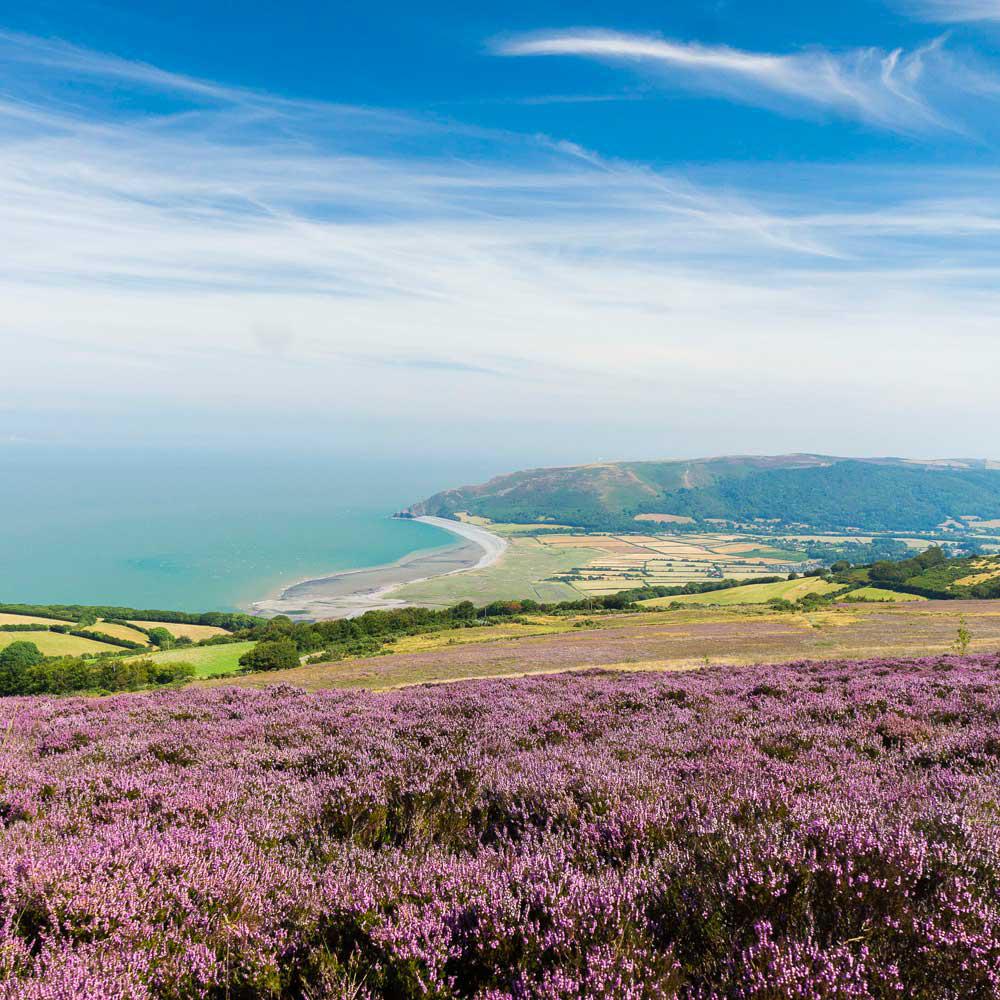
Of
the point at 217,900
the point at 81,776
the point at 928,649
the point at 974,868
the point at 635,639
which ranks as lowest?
the point at 635,639

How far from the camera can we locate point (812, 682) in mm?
12875

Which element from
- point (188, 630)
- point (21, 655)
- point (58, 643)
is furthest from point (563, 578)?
point (21, 655)

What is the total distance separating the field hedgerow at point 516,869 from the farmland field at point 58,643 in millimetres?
71040

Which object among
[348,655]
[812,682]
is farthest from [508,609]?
[812,682]

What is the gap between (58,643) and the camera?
67.2m

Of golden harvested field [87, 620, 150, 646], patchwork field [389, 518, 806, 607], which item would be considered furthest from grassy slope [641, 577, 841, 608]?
golden harvested field [87, 620, 150, 646]

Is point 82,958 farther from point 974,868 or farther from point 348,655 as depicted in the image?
point 348,655

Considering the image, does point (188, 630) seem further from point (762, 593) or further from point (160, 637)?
point (762, 593)

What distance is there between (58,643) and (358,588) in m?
78.4

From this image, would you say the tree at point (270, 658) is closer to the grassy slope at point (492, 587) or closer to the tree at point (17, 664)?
the tree at point (17, 664)

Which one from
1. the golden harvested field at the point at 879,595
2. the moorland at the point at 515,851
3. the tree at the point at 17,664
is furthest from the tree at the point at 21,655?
the golden harvested field at the point at 879,595

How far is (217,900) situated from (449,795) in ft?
7.16

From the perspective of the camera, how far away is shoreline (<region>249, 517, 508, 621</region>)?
118 metres

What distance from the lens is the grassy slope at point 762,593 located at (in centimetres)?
8869
